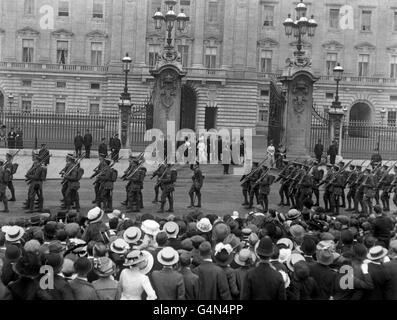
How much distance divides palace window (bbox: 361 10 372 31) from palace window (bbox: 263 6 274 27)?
8.66 meters

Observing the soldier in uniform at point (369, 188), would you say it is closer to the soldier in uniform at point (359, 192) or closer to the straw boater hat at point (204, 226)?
the soldier in uniform at point (359, 192)

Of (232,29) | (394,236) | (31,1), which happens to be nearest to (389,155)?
(232,29)

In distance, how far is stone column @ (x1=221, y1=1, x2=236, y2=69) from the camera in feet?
186

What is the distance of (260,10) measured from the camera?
194 feet

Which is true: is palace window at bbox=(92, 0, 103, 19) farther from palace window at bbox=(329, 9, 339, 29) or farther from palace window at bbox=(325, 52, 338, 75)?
palace window at bbox=(325, 52, 338, 75)

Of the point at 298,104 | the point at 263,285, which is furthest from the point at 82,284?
the point at 298,104

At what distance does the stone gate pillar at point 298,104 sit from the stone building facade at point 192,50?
2729cm

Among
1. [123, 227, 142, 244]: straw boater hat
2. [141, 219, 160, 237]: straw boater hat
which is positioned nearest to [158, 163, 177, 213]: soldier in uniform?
[141, 219, 160, 237]: straw boater hat

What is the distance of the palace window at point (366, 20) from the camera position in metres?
60.4

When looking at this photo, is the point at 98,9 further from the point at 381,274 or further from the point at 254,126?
the point at 381,274

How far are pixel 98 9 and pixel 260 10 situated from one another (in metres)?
14.7

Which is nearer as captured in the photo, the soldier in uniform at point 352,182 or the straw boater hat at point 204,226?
the straw boater hat at point 204,226

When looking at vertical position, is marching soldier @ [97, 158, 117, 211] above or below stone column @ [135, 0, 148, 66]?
below

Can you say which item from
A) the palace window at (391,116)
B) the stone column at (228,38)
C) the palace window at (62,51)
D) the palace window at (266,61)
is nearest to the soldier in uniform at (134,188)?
the stone column at (228,38)
